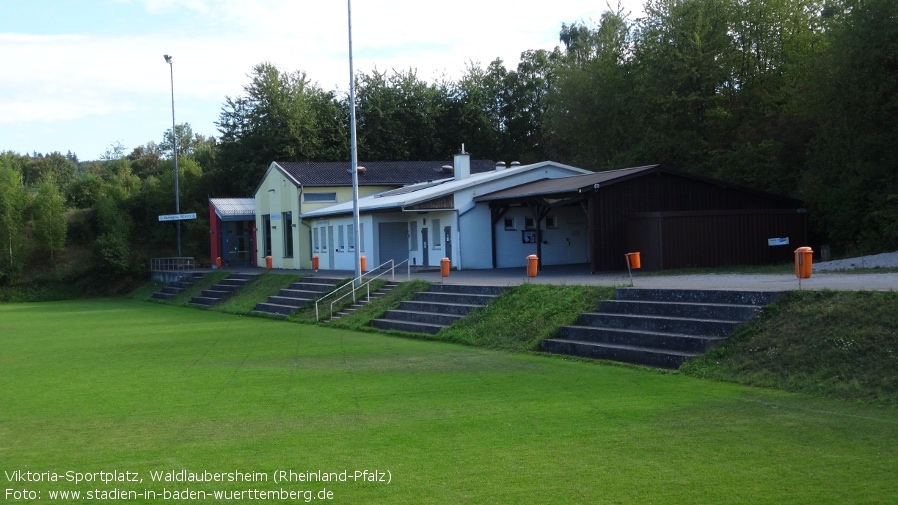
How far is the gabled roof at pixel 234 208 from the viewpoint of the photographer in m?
52.0

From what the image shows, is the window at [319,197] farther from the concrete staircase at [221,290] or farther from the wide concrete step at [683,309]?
the wide concrete step at [683,309]

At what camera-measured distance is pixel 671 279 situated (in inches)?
870

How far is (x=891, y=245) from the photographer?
29094mm

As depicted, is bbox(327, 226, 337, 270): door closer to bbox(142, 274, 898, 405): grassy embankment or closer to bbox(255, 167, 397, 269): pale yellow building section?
bbox(255, 167, 397, 269): pale yellow building section

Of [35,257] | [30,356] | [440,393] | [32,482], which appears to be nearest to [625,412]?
[440,393]

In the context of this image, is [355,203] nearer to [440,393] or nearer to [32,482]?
[440,393]

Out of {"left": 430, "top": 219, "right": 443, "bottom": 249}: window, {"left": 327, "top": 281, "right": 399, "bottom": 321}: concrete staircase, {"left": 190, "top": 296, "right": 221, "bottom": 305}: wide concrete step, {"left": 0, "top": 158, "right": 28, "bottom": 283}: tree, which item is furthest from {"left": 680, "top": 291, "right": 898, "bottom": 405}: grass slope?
{"left": 0, "top": 158, "right": 28, "bottom": 283}: tree

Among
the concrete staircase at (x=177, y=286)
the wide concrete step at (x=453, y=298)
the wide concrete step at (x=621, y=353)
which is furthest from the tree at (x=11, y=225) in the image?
the wide concrete step at (x=621, y=353)

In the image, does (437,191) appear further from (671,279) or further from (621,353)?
(621,353)

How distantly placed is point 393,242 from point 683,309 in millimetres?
22305

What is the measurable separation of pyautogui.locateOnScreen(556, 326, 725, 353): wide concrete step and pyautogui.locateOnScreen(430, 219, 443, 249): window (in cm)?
1758

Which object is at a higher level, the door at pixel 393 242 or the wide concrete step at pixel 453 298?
the door at pixel 393 242

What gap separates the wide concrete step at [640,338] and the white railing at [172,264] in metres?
37.7

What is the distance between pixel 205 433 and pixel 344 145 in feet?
177
